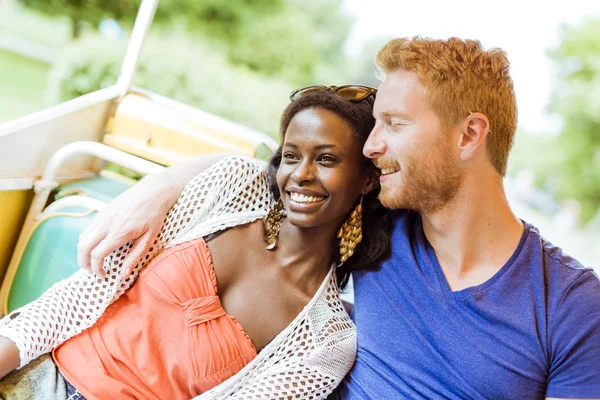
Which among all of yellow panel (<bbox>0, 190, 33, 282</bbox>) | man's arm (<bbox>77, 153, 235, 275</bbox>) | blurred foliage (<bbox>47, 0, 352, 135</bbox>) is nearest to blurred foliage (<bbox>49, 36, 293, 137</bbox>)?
blurred foliage (<bbox>47, 0, 352, 135</bbox>)

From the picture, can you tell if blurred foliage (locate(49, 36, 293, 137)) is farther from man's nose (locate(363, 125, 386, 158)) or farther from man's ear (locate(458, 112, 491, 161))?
man's ear (locate(458, 112, 491, 161))

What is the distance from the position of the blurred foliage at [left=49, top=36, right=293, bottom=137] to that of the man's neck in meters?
2.65

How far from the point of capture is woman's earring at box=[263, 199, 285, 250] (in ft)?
5.01

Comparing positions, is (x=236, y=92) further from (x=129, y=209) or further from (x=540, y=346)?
(x=540, y=346)

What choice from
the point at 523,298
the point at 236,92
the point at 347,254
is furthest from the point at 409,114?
the point at 236,92

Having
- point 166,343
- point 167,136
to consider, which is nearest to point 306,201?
point 166,343

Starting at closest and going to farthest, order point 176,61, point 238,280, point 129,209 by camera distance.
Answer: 1. point 129,209
2. point 238,280
3. point 176,61

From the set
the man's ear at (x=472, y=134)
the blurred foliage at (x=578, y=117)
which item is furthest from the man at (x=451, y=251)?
the blurred foliage at (x=578, y=117)

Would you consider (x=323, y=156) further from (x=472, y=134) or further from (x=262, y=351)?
(x=262, y=351)

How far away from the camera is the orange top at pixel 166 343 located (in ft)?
4.47

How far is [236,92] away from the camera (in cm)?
443

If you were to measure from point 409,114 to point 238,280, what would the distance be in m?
0.66

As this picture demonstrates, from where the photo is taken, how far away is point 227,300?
1.46m

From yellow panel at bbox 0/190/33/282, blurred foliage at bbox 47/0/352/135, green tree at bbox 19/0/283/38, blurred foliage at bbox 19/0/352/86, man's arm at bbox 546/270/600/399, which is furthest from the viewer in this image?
green tree at bbox 19/0/283/38
